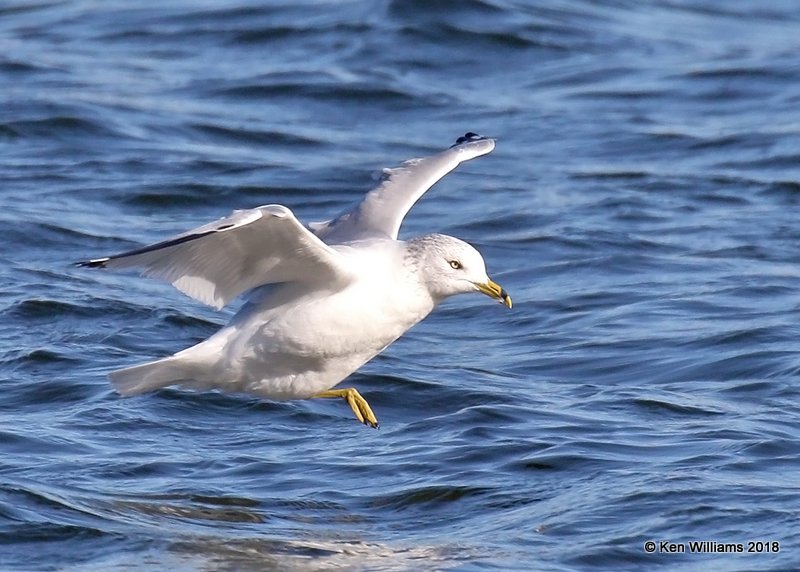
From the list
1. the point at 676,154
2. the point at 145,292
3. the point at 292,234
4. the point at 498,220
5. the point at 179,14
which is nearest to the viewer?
the point at 292,234

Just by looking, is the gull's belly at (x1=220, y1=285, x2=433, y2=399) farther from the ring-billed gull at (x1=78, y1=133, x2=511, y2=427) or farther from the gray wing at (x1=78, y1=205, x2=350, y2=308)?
the gray wing at (x1=78, y1=205, x2=350, y2=308)

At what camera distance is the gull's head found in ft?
→ 25.6

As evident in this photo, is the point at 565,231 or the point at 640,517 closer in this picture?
the point at 640,517

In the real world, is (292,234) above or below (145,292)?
above

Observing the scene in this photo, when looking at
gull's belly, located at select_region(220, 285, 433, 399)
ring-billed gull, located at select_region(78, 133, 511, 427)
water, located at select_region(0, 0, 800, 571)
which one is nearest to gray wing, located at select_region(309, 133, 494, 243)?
ring-billed gull, located at select_region(78, 133, 511, 427)

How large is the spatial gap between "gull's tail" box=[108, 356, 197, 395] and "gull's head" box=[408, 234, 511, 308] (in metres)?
1.15

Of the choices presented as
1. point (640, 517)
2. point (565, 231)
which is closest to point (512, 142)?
point (565, 231)

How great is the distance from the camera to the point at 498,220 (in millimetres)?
13430

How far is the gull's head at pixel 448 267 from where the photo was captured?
7797 mm

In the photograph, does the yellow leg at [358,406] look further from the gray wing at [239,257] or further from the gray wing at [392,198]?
the gray wing at [239,257]

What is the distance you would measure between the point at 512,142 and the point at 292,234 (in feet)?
28.9

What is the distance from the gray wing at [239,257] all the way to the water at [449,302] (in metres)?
1.08

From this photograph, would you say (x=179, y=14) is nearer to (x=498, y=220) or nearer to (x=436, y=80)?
(x=436, y=80)

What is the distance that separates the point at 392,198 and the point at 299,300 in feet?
Result: 4.27
